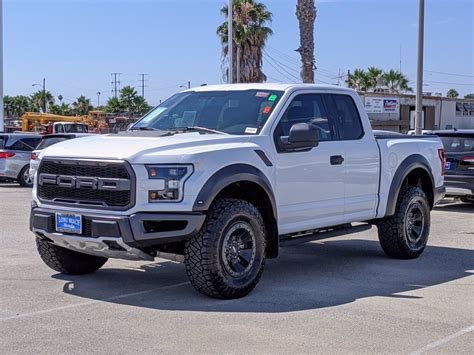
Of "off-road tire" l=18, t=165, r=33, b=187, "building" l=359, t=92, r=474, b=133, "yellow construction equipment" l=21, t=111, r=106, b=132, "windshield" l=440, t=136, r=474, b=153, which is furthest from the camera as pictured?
"yellow construction equipment" l=21, t=111, r=106, b=132

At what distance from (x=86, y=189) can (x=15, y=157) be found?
1598cm

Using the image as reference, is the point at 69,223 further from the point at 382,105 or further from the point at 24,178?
the point at 382,105

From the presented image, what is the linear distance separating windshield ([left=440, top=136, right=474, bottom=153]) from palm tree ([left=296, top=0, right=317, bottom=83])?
9.79 metres

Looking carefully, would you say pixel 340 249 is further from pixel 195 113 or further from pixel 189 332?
pixel 189 332

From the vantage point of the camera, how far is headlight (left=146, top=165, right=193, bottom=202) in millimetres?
6570

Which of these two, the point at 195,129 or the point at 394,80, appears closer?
the point at 195,129

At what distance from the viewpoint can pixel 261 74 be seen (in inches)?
1692

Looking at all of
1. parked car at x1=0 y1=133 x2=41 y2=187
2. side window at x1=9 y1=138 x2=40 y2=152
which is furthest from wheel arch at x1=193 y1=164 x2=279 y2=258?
side window at x1=9 y1=138 x2=40 y2=152

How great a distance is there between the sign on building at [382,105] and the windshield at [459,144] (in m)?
23.1

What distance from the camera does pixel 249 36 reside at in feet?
138

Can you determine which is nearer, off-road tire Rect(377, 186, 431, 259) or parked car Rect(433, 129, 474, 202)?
off-road tire Rect(377, 186, 431, 259)

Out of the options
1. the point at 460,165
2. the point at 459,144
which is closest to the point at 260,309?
the point at 460,165

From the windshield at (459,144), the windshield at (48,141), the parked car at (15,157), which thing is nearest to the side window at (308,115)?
the windshield at (459,144)

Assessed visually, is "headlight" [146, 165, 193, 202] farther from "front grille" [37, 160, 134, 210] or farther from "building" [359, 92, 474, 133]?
"building" [359, 92, 474, 133]
